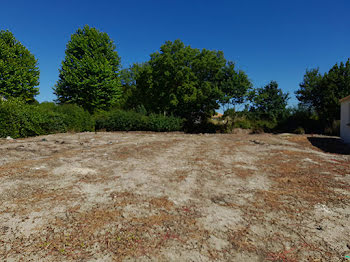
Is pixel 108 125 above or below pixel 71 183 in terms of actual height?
above

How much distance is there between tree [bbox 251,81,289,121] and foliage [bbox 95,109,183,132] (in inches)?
362

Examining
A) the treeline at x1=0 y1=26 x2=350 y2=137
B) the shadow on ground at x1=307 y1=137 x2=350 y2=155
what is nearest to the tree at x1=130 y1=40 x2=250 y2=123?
the treeline at x1=0 y1=26 x2=350 y2=137

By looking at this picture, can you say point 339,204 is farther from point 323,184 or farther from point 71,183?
point 71,183

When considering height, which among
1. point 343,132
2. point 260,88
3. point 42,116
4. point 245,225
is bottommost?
point 245,225

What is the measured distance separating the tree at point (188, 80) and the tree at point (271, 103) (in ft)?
11.5

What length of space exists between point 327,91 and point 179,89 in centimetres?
1283

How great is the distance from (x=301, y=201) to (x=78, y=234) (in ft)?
9.90

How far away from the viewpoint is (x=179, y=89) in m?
18.3

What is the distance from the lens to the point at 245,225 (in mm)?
2170

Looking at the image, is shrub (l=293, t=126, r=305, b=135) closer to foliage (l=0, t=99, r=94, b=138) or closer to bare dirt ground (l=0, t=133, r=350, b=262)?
bare dirt ground (l=0, t=133, r=350, b=262)

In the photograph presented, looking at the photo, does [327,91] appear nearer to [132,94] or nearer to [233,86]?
[233,86]

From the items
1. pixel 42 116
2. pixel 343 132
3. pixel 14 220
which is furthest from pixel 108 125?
pixel 343 132

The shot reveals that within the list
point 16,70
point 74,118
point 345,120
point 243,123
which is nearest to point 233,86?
point 243,123

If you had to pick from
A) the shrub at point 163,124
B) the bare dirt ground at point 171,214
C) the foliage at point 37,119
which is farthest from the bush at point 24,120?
the bare dirt ground at point 171,214
